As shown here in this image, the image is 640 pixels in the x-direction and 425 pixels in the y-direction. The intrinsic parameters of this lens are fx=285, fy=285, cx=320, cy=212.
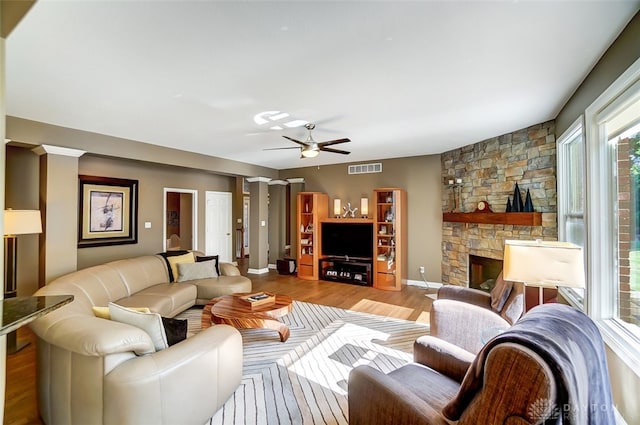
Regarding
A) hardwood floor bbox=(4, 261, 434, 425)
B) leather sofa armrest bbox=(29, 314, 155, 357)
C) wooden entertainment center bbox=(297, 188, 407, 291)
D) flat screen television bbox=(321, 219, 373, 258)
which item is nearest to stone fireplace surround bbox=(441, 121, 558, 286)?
wooden entertainment center bbox=(297, 188, 407, 291)

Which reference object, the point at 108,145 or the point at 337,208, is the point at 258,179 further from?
the point at 108,145

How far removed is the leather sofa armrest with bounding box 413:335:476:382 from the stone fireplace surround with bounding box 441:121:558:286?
2.50 meters

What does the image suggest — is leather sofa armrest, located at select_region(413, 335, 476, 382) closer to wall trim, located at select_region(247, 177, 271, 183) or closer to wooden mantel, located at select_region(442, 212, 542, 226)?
wooden mantel, located at select_region(442, 212, 542, 226)

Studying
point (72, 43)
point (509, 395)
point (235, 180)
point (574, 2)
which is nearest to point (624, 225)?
point (574, 2)

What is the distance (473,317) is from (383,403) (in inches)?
55.5

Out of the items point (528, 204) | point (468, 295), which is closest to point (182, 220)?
point (468, 295)

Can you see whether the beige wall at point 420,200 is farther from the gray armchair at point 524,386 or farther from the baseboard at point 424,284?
the gray armchair at point 524,386

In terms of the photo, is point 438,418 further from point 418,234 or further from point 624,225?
point 418,234

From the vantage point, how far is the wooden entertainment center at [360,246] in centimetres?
551

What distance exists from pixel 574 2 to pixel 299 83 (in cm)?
180

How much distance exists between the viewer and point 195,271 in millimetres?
4379

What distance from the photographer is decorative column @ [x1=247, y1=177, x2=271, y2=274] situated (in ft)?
22.6

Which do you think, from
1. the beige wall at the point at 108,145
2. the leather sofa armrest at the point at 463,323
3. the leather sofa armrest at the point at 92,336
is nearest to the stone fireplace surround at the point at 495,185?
the leather sofa armrest at the point at 463,323

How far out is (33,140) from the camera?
3.43 m
